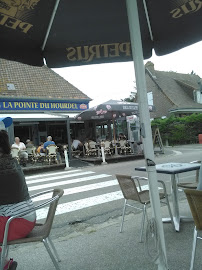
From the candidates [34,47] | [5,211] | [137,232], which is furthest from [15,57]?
[137,232]

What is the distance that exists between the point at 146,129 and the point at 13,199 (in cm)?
148

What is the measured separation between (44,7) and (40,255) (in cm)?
312

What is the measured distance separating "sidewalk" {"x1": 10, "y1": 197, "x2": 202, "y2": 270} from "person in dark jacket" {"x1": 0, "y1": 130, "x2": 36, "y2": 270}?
87 cm

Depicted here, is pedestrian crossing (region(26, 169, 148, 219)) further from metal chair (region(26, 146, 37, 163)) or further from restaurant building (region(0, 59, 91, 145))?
restaurant building (region(0, 59, 91, 145))

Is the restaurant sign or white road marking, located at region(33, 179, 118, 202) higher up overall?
the restaurant sign

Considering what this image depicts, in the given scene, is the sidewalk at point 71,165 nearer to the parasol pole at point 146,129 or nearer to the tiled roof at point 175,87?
the parasol pole at point 146,129

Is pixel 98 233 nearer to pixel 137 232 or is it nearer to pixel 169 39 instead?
pixel 137 232

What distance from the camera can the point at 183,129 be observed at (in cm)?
2464

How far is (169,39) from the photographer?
3.55m

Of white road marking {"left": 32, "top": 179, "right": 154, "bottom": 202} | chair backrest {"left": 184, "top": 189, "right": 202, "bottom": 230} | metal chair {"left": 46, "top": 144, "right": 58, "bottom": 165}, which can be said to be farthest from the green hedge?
chair backrest {"left": 184, "top": 189, "right": 202, "bottom": 230}

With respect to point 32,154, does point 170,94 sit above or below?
above

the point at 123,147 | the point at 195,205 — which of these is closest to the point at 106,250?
the point at 195,205

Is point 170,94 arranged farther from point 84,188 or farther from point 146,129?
point 146,129

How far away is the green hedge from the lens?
80.4 feet
